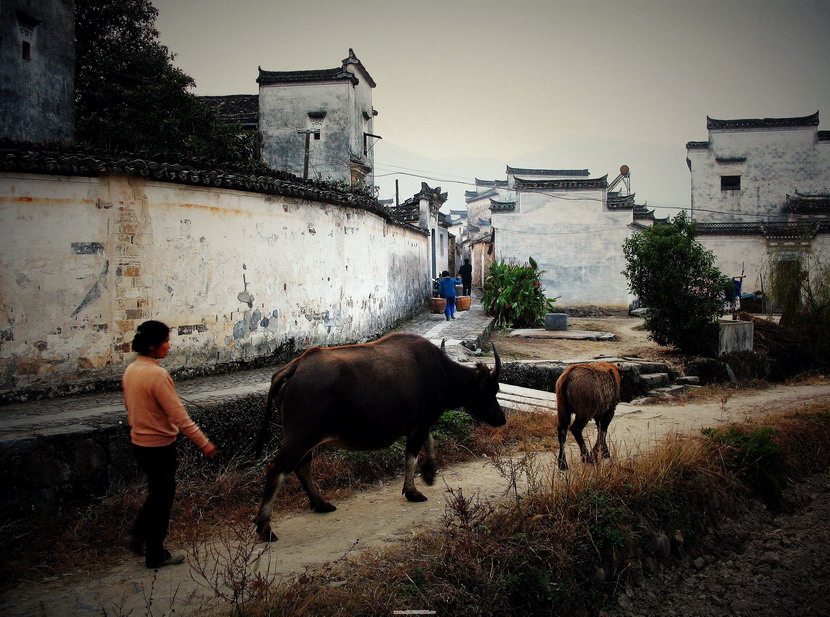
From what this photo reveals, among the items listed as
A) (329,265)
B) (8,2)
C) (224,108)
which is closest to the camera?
(329,265)

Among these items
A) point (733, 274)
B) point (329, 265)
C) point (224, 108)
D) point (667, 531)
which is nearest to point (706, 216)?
point (733, 274)

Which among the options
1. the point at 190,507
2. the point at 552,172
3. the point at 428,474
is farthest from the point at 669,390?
the point at 552,172

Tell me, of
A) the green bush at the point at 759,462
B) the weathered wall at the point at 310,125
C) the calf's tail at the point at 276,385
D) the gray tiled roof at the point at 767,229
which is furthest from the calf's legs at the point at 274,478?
the gray tiled roof at the point at 767,229

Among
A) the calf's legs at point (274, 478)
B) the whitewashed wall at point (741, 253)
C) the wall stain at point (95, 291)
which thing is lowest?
the calf's legs at point (274, 478)

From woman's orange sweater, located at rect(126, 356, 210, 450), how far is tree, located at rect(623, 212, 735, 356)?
11.0 meters

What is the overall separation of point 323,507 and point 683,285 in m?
10.1

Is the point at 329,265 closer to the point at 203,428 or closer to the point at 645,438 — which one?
the point at 203,428

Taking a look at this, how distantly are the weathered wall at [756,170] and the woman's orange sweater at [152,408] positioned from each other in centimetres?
3325

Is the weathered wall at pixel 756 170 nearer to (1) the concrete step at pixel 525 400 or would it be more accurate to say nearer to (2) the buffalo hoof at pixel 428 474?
(1) the concrete step at pixel 525 400

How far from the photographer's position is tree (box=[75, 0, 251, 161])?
1700cm

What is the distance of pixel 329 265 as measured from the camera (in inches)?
438

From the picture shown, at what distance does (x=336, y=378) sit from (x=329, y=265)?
21.6 ft

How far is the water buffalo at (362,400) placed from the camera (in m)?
4.53

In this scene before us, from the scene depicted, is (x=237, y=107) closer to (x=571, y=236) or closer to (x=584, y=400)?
(x=571, y=236)
